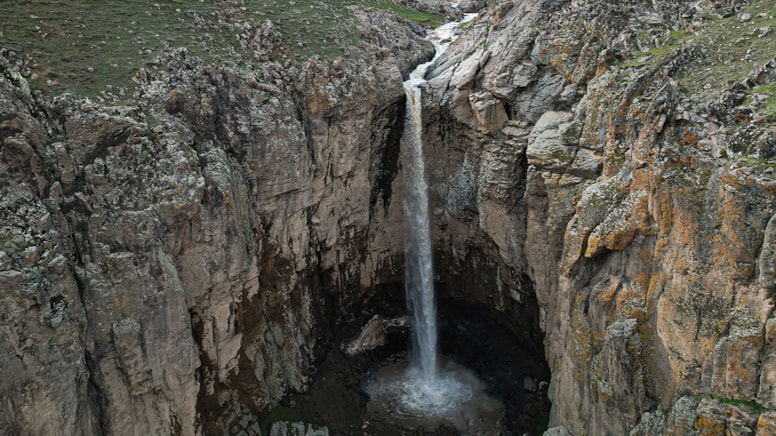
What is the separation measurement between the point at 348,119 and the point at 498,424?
15758mm

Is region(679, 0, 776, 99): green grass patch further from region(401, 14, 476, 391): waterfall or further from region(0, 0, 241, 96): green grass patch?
region(0, 0, 241, 96): green grass patch

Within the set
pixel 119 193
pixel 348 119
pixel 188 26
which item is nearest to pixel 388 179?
pixel 348 119

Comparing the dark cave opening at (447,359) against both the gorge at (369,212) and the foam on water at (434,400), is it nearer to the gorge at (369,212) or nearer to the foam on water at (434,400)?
the gorge at (369,212)

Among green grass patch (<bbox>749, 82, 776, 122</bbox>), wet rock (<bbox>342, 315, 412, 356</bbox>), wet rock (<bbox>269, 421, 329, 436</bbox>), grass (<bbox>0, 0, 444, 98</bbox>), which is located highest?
grass (<bbox>0, 0, 444, 98</bbox>)

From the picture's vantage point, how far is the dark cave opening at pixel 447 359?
80.1 ft

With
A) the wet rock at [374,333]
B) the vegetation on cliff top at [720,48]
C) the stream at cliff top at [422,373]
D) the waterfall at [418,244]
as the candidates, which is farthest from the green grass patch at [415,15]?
the vegetation on cliff top at [720,48]

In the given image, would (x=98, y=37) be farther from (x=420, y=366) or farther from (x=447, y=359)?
(x=447, y=359)

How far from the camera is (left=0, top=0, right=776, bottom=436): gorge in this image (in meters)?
14.6

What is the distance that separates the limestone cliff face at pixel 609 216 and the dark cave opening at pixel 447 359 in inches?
82.6

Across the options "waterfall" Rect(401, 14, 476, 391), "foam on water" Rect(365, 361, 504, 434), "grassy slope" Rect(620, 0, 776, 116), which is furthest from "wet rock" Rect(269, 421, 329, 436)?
"grassy slope" Rect(620, 0, 776, 116)

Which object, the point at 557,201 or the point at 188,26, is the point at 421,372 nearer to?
the point at 557,201

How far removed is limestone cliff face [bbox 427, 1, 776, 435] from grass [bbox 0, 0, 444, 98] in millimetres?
7231

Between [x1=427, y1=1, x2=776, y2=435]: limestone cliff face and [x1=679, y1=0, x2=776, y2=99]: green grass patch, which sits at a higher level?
[x1=679, y1=0, x2=776, y2=99]: green grass patch

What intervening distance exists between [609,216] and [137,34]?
1942cm
